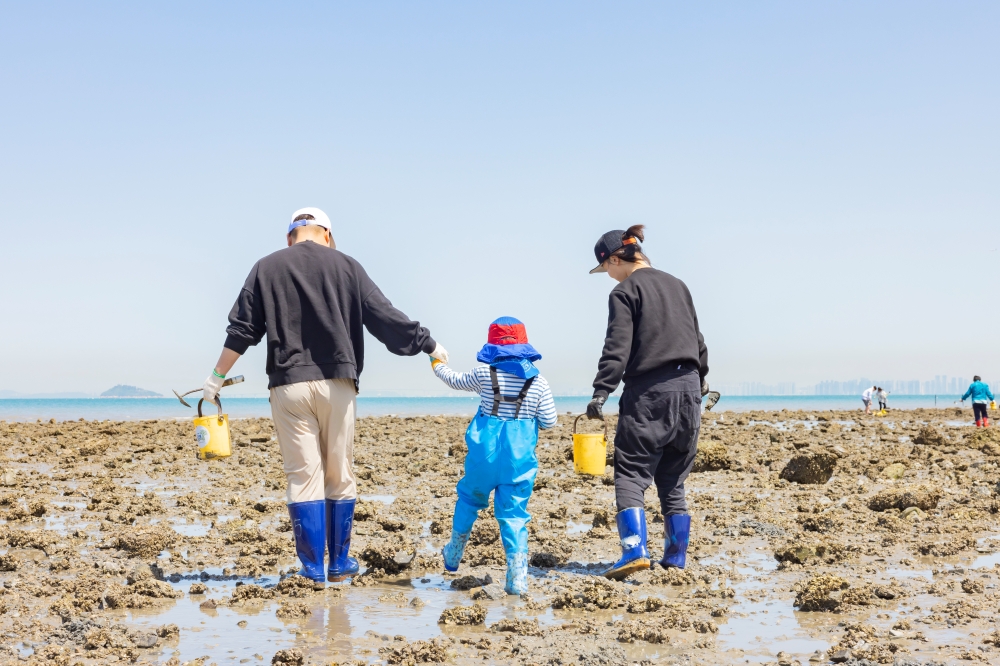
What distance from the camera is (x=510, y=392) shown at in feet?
15.8

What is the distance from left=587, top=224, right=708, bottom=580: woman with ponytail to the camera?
5.05 m

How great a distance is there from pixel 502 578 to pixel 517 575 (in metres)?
0.49

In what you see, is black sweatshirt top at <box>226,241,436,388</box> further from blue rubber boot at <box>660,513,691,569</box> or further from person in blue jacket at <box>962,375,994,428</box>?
person in blue jacket at <box>962,375,994,428</box>

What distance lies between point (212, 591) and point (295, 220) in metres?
2.12

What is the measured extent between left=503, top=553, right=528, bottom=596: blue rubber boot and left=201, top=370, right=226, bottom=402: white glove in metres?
1.85

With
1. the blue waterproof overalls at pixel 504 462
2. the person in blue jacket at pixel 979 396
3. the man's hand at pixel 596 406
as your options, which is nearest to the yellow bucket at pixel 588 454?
the man's hand at pixel 596 406

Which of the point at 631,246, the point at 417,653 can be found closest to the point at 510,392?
the point at 631,246

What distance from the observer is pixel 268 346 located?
16.1 ft

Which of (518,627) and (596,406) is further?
(596,406)

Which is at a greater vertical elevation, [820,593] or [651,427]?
[651,427]

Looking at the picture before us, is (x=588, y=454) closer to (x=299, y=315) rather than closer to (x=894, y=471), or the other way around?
(x=299, y=315)

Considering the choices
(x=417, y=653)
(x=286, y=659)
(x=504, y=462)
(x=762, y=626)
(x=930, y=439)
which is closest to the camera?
(x=286, y=659)

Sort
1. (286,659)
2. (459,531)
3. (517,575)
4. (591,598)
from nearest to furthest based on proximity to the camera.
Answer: (286,659) < (591,598) < (517,575) < (459,531)

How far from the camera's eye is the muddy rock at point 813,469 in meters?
9.03
